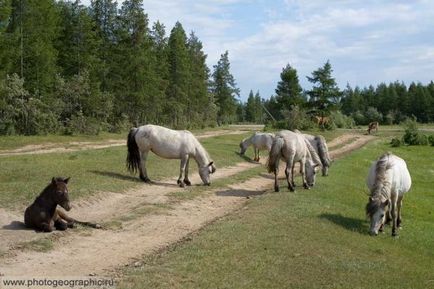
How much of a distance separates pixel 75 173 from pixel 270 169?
294 inches

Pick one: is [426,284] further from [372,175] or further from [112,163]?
→ [112,163]

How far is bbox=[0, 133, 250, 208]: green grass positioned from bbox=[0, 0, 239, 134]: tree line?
50.4ft

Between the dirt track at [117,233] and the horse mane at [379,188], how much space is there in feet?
14.3

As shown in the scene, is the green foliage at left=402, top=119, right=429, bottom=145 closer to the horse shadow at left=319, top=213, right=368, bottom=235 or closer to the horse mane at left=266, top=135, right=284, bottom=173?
the horse mane at left=266, top=135, right=284, bottom=173

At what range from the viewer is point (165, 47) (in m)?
68.1

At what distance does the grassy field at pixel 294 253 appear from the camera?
Answer: 9203 mm

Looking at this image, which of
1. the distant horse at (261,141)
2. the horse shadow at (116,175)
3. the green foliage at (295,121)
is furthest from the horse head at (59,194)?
the green foliage at (295,121)

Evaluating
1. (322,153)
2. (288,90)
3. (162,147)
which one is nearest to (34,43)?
(162,147)

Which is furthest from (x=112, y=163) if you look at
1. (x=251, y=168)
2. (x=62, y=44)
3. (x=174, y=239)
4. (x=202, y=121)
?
(x=202, y=121)

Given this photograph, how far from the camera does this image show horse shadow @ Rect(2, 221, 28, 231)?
12.0 metres

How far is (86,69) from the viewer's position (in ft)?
157

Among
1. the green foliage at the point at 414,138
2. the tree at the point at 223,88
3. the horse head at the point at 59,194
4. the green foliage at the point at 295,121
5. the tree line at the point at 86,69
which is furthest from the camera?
the tree at the point at 223,88

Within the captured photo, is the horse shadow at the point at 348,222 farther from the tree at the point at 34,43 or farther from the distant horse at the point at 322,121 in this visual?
the distant horse at the point at 322,121

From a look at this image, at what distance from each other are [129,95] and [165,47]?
51.0 ft
